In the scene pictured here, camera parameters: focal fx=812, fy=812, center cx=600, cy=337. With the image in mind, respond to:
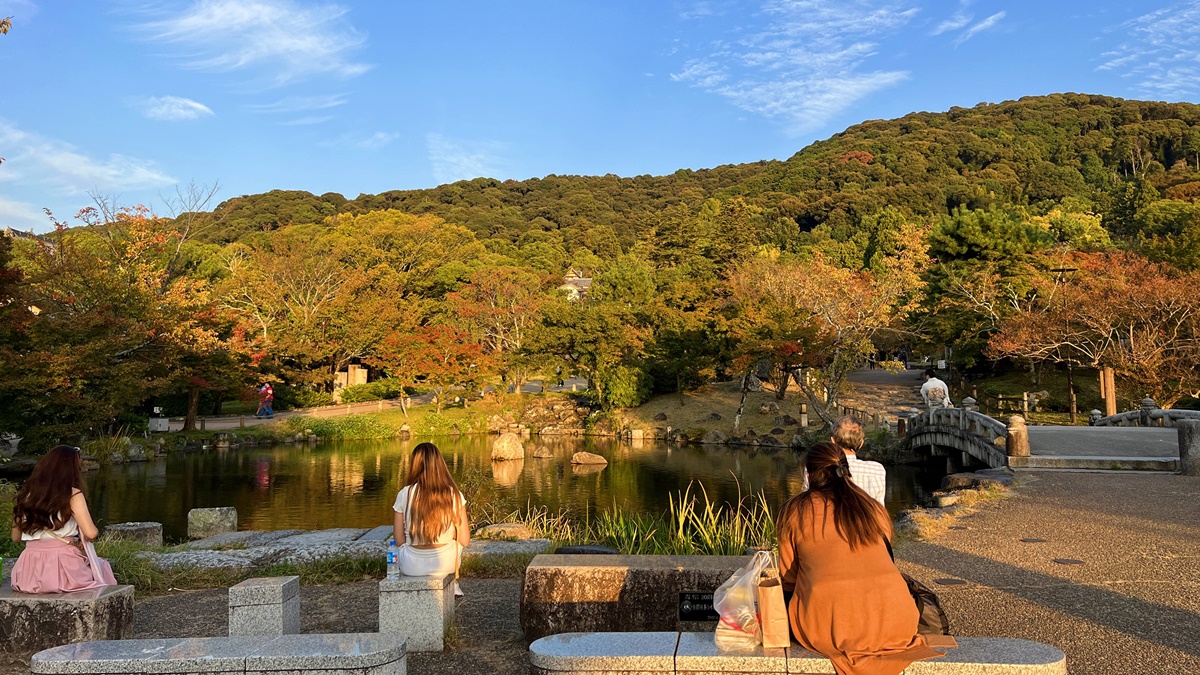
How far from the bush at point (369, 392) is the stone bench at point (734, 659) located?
101 ft

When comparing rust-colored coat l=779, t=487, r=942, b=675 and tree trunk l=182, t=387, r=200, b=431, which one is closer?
rust-colored coat l=779, t=487, r=942, b=675

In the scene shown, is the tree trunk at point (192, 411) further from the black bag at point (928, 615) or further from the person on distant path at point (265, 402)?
Answer: the black bag at point (928, 615)

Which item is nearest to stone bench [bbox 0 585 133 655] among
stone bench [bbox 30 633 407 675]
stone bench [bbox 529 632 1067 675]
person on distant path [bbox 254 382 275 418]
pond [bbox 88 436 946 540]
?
stone bench [bbox 30 633 407 675]

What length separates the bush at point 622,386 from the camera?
29.9 metres

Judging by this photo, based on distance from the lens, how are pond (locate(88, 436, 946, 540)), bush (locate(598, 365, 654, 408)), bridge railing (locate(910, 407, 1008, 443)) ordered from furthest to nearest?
bush (locate(598, 365, 654, 408)) < bridge railing (locate(910, 407, 1008, 443)) < pond (locate(88, 436, 946, 540))

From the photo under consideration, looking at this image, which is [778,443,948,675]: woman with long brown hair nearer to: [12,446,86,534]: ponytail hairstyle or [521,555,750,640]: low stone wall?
[521,555,750,640]: low stone wall

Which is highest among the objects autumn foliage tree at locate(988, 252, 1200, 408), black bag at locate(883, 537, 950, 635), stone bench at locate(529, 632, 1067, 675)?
autumn foliage tree at locate(988, 252, 1200, 408)

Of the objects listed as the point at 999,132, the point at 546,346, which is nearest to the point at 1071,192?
the point at 999,132

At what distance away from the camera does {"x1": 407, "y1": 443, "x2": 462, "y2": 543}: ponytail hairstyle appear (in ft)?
15.1

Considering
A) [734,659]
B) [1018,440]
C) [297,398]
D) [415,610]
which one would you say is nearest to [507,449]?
[297,398]

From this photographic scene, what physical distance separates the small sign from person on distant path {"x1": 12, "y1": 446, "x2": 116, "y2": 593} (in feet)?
11.0

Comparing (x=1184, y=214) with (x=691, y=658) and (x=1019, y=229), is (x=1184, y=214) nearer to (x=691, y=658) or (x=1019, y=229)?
(x=1019, y=229)

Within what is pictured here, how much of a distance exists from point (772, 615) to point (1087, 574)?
419 centimetres

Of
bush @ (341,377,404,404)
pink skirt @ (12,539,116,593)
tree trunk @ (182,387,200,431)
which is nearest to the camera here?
pink skirt @ (12,539,116,593)
